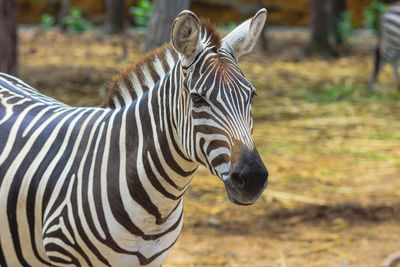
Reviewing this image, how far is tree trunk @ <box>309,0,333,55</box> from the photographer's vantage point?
43.4 ft

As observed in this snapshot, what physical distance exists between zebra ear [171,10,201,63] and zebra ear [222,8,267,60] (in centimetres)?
19

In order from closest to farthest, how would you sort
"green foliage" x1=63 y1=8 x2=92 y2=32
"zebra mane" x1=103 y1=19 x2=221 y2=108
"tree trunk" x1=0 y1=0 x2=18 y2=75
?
"zebra mane" x1=103 y1=19 x2=221 y2=108
"tree trunk" x1=0 y1=0 x2=18 y2=75
"green foliage" x1=63 y1=8 x2=92 y2=32

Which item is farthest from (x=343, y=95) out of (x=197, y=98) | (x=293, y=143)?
(x=197, y=98)

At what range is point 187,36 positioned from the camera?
7.53 ft

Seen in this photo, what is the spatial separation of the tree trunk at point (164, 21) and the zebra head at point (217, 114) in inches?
143

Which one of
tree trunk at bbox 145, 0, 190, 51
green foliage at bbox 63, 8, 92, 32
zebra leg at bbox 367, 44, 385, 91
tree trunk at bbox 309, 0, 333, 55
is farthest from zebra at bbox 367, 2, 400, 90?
green foliage at bbox 63, 8, 92, 32

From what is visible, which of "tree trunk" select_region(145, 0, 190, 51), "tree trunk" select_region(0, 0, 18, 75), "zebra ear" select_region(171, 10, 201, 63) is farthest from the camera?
"tree trunk" select_region(0, 0, 18, 75)

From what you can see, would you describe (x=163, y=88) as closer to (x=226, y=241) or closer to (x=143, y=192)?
(x=143, y=192)

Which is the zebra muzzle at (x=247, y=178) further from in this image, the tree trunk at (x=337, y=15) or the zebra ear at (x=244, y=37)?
the tree trunk at (x=337, y=15)

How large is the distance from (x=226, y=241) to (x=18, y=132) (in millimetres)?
2370

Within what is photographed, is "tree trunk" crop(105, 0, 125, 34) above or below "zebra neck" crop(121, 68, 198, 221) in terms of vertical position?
below

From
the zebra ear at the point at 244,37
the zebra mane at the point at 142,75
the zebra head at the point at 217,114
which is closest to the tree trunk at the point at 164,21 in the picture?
the zebra mane at the point at 142,75

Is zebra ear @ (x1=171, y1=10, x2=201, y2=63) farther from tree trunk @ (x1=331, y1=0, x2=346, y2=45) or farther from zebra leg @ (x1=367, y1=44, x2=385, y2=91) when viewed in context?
tree trunk @ (x1=331, y1=0, x2=346, y2=45)

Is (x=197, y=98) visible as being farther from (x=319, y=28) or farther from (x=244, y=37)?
(x=319, y=28)
